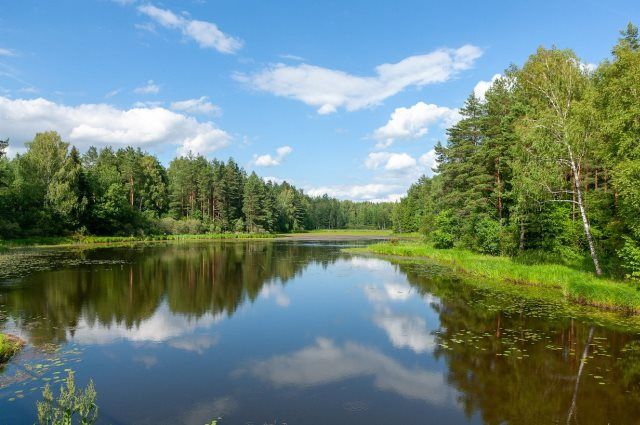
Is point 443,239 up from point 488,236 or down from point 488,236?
down

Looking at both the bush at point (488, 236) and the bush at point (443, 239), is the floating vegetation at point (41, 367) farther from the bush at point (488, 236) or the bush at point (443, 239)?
the bush at point (443, 239)

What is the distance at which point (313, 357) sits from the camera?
1440 cm

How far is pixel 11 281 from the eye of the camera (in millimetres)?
27578

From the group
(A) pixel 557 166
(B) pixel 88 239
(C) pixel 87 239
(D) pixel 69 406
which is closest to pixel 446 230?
(A) pixel 557 166

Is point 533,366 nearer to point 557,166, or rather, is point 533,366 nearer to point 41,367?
point 41,367

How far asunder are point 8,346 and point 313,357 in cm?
1005

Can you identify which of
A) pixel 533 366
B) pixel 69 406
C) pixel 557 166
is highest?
pixel 557 166

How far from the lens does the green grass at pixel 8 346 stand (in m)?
13.0

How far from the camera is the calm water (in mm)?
10297

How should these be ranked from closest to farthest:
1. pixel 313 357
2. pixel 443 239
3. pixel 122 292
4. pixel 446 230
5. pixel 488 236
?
pixel 313 357, pixel 122 292, pixel 488 236, pixel 443 239, pixel 446 230

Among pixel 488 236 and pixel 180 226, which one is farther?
pixel 180 226

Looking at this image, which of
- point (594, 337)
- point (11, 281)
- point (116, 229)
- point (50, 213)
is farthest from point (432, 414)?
point (116, 229)

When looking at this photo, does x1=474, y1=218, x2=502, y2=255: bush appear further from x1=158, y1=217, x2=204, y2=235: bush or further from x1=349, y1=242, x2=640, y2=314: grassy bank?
x1=158, y1=217, x2=204, y2=235: bush

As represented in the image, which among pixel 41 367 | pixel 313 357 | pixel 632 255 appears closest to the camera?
pixel 41 367
